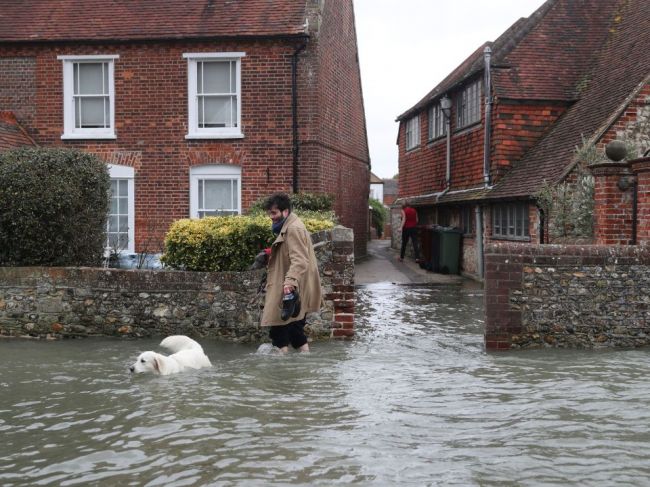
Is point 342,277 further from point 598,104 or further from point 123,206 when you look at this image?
point 123,206

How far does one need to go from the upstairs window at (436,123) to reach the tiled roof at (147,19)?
7150 millimetres

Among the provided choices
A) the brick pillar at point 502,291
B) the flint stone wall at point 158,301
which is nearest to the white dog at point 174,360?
the flint stone wall at point 158,301

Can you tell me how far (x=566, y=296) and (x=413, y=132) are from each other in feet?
63.9

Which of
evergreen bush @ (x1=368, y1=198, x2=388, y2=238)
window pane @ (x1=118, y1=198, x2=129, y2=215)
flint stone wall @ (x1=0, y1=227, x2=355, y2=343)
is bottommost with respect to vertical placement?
flint stone wall @ (x1=0, y1=227, x2=355, y2=343)

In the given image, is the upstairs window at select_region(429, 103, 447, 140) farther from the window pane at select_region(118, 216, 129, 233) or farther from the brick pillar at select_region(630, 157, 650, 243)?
the brick pillar at select_region(630, 157, 650, 243)

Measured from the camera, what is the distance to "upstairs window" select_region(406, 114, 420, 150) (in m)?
27.8

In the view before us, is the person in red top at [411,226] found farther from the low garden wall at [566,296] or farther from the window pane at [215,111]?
the low garden wall at [566,296]

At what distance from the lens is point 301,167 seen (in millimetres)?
18141

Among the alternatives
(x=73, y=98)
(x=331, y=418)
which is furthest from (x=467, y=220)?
(x=331, y=418)

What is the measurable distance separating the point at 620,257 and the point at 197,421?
5.99 metres

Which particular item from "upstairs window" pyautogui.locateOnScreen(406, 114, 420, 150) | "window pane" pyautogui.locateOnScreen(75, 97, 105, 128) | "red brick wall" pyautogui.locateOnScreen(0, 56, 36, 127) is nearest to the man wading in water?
"window pane" pyautogui.locateOnScreen(75, 97, 105, 128)

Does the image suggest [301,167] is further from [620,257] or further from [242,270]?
[620,257]

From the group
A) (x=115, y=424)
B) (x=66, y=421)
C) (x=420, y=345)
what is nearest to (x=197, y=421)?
(x=115, y=424)

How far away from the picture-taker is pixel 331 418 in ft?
21.0
